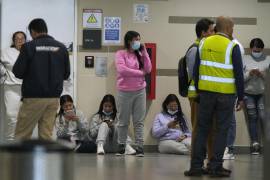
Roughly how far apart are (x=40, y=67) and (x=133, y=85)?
78.7 inches

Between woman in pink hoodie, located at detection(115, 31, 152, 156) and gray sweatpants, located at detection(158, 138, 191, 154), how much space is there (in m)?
0.71

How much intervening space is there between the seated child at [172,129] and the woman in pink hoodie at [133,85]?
730 millimetres

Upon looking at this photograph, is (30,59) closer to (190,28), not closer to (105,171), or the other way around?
(105,171)

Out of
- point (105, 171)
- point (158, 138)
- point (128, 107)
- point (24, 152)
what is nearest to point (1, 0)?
point (128, 107)

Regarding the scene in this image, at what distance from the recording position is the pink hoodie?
8.00 meters

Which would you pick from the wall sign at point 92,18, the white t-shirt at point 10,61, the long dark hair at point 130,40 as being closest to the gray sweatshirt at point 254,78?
the long dark hair at point 130,40

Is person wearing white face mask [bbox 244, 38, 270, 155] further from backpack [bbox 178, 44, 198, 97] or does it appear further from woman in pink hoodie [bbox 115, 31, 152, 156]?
backpack [bbox 178, 44, 198, 97]

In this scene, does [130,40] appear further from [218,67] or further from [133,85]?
[218,67]

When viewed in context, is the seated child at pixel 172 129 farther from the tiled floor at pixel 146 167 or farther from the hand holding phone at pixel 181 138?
the tiled floor at pixel 146 167

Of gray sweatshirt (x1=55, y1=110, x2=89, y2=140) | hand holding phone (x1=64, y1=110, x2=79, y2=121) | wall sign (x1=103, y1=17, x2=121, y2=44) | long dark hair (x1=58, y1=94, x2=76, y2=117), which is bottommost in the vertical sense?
gray sweatshirt (x1=55, y1=110, x2=89, y2=140)

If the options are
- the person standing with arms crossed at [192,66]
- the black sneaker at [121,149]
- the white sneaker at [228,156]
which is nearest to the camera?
the person standing with arms crossed at [192,66]

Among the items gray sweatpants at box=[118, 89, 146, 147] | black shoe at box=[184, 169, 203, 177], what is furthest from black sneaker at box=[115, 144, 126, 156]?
black shoe at box=[184, 169, 203, 177]

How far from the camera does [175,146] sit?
8.59 m

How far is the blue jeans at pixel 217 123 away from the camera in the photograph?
5789 mm
